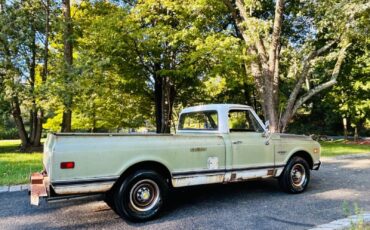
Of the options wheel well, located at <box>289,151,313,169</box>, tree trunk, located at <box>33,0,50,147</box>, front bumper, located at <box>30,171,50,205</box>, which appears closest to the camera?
front bumper, located at <box>30,171,50,205</box>

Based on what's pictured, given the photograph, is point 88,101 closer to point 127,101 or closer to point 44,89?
point 44,89

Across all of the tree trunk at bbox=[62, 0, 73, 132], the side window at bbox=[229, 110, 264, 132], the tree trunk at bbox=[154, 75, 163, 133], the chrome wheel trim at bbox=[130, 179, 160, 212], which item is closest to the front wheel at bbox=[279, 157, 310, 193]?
the side window at bbox=[229, 110, 264, 132]

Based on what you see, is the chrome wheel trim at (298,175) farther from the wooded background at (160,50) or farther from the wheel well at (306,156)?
the wooded background at (160,50)

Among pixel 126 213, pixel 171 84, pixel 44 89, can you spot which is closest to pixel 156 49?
pixel 171 84

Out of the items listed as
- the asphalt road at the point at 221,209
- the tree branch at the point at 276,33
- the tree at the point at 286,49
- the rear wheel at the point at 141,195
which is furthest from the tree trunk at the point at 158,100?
the rear wheel at the point at 141,195

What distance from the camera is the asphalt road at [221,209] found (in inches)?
201

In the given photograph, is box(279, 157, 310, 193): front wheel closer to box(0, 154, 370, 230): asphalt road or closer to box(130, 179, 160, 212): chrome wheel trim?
box(0, 154, 370, 230): asphalt road

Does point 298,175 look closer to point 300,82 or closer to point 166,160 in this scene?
point 166,160

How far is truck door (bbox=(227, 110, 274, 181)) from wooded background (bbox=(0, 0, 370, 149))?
8.14 m

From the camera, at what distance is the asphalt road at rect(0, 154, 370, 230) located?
16.8ft

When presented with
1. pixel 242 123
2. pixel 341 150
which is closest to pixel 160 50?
pixel 341 150

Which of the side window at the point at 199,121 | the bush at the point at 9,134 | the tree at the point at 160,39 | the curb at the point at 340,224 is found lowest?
the curb at the point at 340,224

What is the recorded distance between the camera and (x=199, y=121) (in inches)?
282

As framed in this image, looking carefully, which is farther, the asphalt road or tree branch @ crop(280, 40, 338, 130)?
tree branch @ crop(280, 40, 338, 130)
